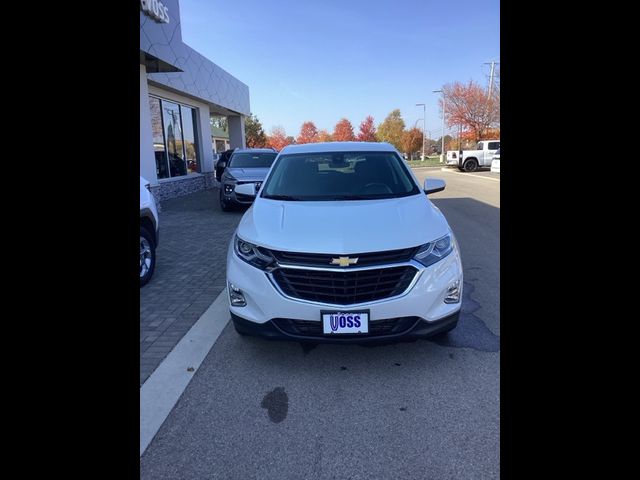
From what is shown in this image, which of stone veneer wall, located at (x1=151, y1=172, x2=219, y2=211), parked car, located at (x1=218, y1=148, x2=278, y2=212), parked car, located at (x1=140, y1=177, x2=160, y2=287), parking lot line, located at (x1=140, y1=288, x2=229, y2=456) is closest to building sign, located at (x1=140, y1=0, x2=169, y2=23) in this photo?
parked car, located at (x1=218, y1=148, x2=278, y2=212)

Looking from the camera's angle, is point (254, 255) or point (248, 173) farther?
point (248, 173)

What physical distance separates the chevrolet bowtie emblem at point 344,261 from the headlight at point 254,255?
448 millimetres

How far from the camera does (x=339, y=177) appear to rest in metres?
4.00

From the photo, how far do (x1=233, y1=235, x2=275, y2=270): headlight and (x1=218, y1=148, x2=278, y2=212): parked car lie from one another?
20.9 ft

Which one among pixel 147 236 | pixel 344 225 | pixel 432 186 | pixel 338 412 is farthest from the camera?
pixel 147 236

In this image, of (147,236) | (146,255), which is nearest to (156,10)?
(147,236)

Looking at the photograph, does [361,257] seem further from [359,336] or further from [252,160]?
[252,160]

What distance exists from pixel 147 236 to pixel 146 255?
25 centimetres

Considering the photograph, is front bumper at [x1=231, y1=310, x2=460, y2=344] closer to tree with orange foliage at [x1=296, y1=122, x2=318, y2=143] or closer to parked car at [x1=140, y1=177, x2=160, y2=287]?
parked car at [x1=140, y1=177, x2=160, y2=287]

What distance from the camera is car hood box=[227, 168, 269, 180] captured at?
401 inches

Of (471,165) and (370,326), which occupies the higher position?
(471,165)
